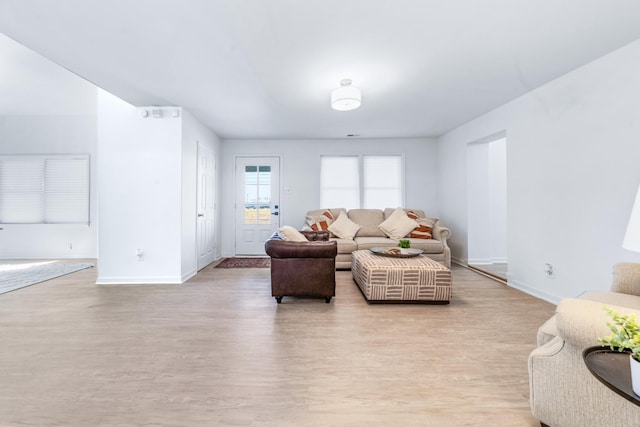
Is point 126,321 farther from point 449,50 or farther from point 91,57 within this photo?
point 449,50

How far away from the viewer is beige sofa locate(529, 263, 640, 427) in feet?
3.75

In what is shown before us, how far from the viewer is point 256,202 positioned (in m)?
6.19

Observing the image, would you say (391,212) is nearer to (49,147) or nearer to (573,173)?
(573,173)

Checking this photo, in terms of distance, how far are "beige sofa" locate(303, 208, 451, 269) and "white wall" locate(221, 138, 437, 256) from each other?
52 cm

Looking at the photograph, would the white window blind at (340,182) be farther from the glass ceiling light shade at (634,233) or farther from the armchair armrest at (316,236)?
the glass ceiling light shade at (634,233)

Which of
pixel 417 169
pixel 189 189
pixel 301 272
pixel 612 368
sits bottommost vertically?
pixel 301 272

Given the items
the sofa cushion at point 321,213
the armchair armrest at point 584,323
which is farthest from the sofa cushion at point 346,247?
the armchair armrest at point 584,323

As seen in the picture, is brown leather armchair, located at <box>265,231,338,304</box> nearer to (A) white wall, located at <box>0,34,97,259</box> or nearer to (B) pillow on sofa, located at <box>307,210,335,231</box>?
(B) pillow on sofa, located at <box>307,210,335,231</box>

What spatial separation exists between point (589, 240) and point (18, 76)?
24.5 feet

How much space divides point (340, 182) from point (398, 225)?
1.66 metres

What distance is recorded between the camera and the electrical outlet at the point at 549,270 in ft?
10.7

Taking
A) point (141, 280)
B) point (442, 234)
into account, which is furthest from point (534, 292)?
point (141, 280)

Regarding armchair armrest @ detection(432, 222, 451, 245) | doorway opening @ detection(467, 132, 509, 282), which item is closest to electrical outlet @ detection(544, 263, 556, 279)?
doorway opening @ detection(467, 132, 509, 282)

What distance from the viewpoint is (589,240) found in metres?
2.85
